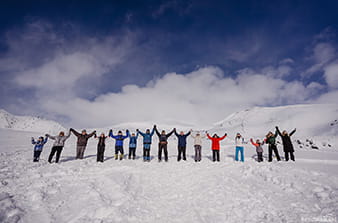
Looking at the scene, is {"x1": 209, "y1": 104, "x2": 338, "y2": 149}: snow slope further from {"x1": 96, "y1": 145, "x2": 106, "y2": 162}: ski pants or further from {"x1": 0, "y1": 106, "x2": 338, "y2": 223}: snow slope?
{"x1": 96, "y1": 145, "x2": 106, "y2": 162}: ski pants

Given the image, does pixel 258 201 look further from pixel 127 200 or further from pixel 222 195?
pixel 127 200

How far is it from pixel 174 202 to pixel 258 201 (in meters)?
2.59

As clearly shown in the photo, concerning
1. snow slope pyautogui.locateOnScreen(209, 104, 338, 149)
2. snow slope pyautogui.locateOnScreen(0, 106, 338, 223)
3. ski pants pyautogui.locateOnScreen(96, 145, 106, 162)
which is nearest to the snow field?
snow slope pyautogui.locateOnScreen(0, 106, 338, 223)

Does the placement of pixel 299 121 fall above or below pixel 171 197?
above

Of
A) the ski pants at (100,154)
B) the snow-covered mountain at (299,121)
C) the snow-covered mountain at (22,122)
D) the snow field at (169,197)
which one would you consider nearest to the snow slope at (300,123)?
the snow-covered mountain at (299,121)

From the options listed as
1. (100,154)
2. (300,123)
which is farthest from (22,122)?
(300,123)

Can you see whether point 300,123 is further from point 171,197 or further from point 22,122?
point 22,122

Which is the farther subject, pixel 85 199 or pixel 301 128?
pixel 301 128

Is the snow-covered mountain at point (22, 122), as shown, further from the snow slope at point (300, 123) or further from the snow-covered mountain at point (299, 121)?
the snow-covered mountain at point (299, 121)

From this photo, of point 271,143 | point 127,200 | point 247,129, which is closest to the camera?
point 127,200

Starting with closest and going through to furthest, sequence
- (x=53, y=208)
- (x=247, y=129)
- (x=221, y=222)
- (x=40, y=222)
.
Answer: (x=40, y=222), (x=221, y=222), (x=53, y=208), (x=247, y=129)

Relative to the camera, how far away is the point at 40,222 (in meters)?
3.81

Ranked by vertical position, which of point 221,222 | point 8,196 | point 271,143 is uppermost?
point 271,143

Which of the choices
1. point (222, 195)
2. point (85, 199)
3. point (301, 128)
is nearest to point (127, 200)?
point (85, 199)
